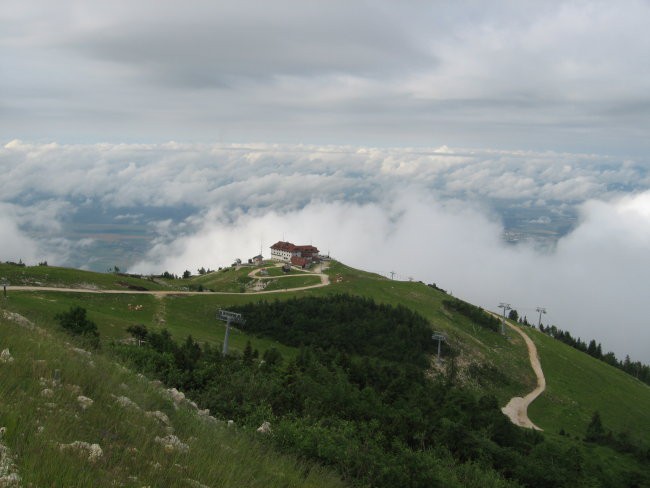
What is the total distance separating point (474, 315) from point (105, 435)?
119 meters

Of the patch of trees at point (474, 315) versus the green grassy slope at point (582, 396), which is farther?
the patch of trees at point (474, 315)

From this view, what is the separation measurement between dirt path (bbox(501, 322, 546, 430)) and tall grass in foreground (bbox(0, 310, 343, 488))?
55.3 metres

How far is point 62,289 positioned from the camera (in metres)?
73.9

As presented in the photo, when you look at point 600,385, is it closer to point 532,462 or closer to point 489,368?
point 489,368

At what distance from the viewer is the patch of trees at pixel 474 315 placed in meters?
118

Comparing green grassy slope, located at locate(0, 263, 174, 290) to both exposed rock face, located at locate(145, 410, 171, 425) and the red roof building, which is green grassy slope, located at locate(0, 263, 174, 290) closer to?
exposed rock face, located at locate(145, 410, 171, 425)

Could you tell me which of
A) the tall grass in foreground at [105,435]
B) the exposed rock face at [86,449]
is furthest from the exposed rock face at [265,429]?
the exposed rock face at [86,449]

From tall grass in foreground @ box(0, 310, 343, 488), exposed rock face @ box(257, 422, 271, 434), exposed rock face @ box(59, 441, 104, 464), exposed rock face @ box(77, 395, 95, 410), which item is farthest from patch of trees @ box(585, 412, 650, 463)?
exposed rock face @ box(59, 441, 104, 464)

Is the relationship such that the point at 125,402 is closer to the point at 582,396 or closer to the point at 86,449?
the point at 86,449

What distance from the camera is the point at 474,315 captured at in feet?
393

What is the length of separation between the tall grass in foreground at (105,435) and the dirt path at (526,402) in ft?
181

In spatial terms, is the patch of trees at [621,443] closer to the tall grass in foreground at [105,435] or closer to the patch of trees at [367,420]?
the patch of trees at [367,420]

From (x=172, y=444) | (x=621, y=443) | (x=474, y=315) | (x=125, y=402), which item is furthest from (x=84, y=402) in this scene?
(x=474, y=315)

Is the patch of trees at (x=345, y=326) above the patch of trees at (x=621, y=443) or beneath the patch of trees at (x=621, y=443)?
above
